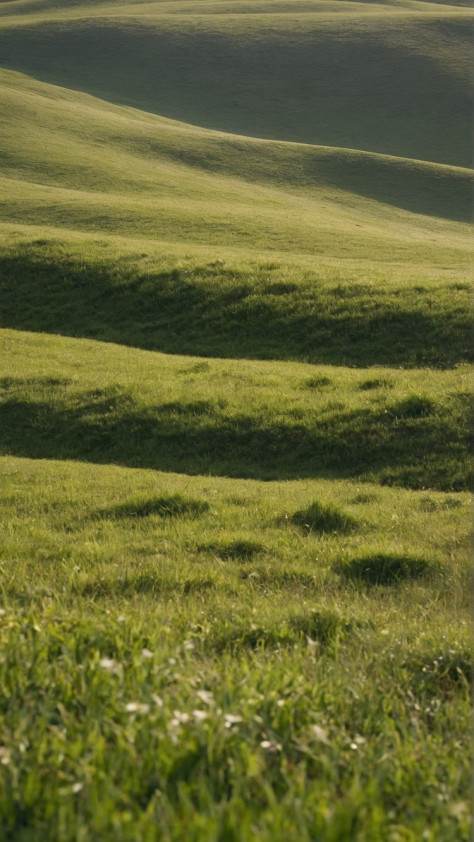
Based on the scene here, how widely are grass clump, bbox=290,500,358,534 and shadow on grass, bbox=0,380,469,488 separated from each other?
3.05 meters

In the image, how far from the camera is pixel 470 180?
68.3m

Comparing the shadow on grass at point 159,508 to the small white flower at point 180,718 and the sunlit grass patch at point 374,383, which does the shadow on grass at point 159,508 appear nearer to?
the sunlit grass patch at point 374,383

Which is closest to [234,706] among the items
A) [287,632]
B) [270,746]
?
[270,746]

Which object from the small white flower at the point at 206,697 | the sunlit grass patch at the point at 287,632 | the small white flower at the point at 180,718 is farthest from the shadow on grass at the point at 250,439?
the small white flower at the point at 180,718

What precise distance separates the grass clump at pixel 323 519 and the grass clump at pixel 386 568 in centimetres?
159

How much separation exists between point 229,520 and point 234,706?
7587 mm

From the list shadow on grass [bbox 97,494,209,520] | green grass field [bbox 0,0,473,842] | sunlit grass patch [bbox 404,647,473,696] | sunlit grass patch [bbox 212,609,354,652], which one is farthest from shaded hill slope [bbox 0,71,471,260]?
sunlit grass patch [bbox 404,647,473,696]

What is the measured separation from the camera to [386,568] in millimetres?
9625

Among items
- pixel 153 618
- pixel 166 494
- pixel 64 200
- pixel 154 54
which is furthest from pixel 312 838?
pixel 154 54

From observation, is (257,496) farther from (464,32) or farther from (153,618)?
(464,32)

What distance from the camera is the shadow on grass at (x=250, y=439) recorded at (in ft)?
50.2

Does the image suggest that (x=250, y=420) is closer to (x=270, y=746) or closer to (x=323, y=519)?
(x=323, y=519)

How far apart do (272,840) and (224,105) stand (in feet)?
364

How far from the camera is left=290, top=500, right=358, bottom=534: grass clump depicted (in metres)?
11.4
